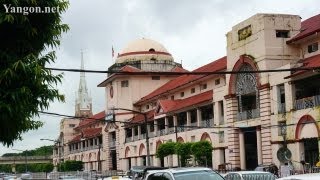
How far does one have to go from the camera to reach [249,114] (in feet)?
162

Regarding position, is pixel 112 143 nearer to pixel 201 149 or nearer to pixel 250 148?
pixel 201 149

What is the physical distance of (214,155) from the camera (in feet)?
184

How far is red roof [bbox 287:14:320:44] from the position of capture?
44.7 metres

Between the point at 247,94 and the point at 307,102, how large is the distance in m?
7.89

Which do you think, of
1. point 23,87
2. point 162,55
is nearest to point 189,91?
point 162,55

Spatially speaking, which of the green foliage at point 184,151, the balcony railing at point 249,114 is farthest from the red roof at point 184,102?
the balcony railing at point 249,114

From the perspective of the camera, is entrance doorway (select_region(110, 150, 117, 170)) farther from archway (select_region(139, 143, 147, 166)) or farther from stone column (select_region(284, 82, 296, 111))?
stone column (select_region(284, 82, 296, 111))

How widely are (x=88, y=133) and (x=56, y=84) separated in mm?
94378

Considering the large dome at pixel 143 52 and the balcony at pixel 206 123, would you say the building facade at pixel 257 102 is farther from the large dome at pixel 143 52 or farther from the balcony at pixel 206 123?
the large dome at pixel 143 52

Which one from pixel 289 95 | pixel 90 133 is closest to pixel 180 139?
pixel 289 95

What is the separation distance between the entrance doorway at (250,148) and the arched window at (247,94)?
4.71ft

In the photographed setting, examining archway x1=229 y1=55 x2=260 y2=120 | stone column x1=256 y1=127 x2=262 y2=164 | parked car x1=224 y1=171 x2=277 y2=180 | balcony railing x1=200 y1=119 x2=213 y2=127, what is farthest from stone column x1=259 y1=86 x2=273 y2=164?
parked car x1=224 y1=171 x2=277 y2=180

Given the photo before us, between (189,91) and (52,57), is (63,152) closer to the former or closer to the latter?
(189,91)

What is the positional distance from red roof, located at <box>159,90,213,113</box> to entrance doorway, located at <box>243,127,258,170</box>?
779 centimetres
